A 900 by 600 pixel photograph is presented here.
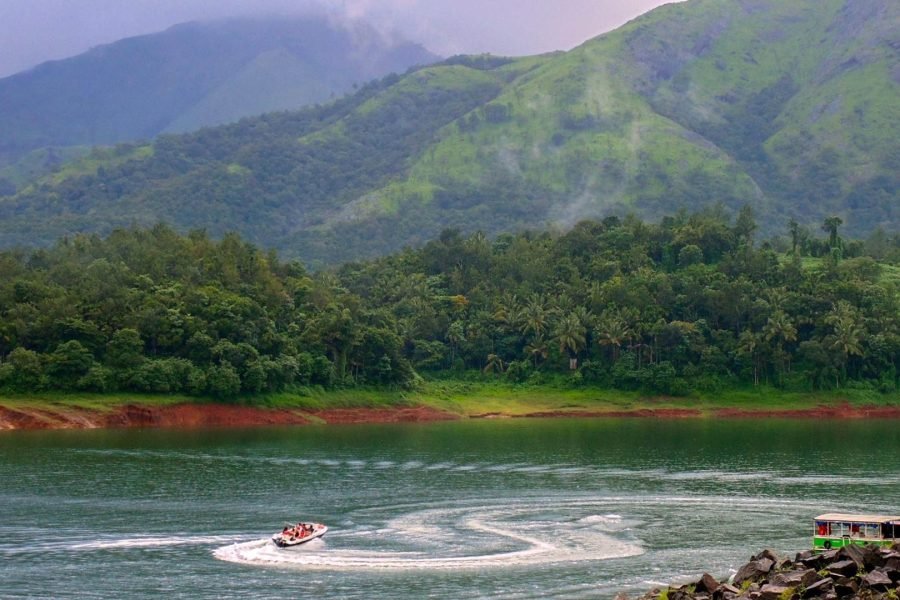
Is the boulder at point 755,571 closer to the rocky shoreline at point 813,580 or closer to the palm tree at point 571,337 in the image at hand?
the rocky shoreline at point 813,580

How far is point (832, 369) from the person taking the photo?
142625 millimetres

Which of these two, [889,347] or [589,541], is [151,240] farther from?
[589,541]

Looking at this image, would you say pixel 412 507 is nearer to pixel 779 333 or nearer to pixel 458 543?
pixel 458 543

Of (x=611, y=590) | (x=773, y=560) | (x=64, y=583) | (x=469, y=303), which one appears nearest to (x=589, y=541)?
(x=611, y=590)

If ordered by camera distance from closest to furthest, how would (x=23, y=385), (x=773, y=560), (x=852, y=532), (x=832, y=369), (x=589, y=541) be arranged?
(x=773, y=560) < (x=852, y=532) < (x=589, y=541) < (x=23, y=385) < (x=832, y=369)

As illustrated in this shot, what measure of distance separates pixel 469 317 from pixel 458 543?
356 feet

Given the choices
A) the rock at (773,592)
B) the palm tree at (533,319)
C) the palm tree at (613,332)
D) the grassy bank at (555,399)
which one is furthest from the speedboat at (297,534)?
the palm tree at (533,319)

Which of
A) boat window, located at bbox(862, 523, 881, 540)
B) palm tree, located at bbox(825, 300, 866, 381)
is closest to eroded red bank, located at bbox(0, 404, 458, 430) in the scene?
palm tree, located at bbox(825, 300, 866, 381)

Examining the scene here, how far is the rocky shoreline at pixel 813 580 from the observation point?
3878 cm

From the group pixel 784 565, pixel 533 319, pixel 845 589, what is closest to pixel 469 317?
pixel 533 319

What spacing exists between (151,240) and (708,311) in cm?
7278

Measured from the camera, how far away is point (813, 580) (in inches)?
1561

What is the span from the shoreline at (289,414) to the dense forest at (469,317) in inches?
107

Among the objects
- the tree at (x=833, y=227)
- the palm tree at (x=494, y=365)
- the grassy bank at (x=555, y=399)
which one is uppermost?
the tree at (x=833, y=227)
